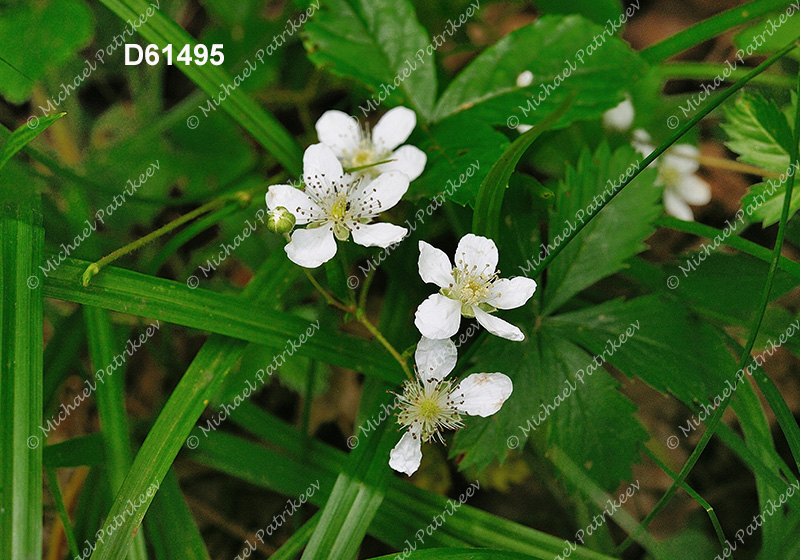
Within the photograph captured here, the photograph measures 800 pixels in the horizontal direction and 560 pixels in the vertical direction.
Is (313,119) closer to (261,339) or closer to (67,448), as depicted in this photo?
(261,339)

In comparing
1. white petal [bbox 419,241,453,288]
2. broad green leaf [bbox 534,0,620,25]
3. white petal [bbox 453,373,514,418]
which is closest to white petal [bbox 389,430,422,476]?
white petal [bbox 453,373,514,418]

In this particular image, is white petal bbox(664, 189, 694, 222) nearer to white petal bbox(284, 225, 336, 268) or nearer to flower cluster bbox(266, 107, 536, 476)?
flower cluster bbox(266, 107, 536, 476)

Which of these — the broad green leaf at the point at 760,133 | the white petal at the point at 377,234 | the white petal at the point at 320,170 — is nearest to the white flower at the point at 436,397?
the white petal at the point at 377,234

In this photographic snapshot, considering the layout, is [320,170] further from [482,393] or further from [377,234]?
[482,393]

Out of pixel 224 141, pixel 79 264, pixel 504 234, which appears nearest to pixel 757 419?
pixel 504 234

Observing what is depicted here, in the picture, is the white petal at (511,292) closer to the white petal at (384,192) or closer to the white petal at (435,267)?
the white petal at (435,267)

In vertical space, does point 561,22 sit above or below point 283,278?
above
